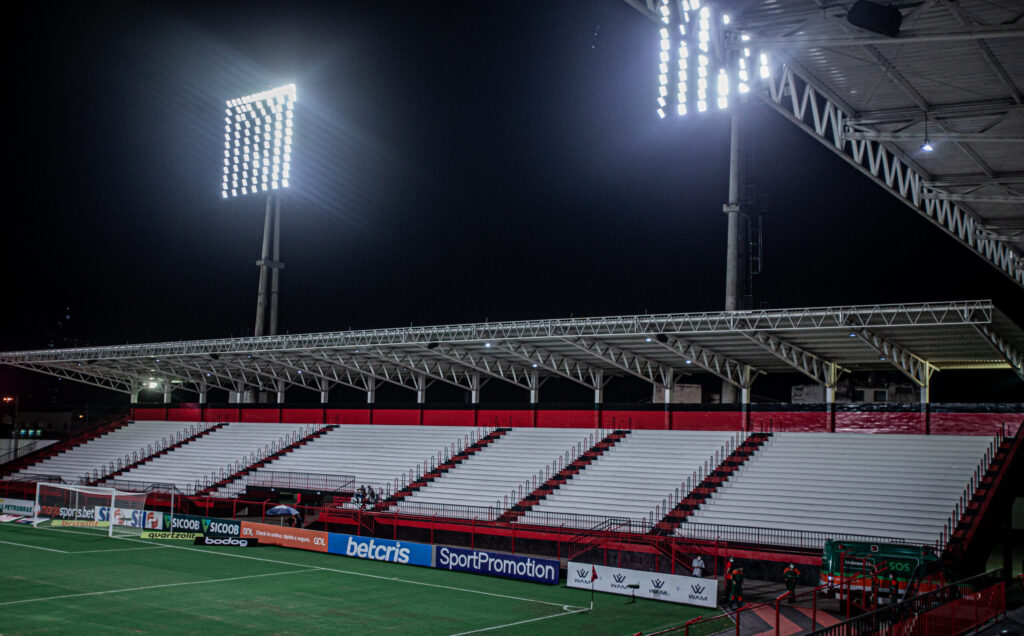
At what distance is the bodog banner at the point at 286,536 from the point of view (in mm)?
31828

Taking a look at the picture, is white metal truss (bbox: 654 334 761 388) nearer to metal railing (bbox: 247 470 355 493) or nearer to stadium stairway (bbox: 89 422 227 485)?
metal railing (bbox: 247 470 355 493)

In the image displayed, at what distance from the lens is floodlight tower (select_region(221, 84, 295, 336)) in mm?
57094

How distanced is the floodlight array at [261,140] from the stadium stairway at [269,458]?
1751 cm

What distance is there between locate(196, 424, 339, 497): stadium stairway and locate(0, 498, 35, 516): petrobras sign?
24.2ft

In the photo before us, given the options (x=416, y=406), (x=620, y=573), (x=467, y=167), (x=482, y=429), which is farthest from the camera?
(x=467, y=167)

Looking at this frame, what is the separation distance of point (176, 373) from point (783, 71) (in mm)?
52005

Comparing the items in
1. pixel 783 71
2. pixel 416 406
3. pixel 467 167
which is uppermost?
pixel 467 167

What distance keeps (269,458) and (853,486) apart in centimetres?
3037

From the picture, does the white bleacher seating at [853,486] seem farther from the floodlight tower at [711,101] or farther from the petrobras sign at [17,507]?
the petrobras sign at [17,507]

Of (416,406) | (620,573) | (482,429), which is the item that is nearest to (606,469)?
(482,429)

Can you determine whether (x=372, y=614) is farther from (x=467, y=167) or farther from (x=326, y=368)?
(x=467, y=167)

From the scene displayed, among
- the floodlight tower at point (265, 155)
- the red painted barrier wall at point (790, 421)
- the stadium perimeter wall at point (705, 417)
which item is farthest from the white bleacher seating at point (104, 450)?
the red painted barrier wall at point (790, 421)

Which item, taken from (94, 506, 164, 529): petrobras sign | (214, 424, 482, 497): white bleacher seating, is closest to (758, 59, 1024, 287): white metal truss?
(214, 424, 482, 497): white bleacher seating

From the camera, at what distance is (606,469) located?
120ft
